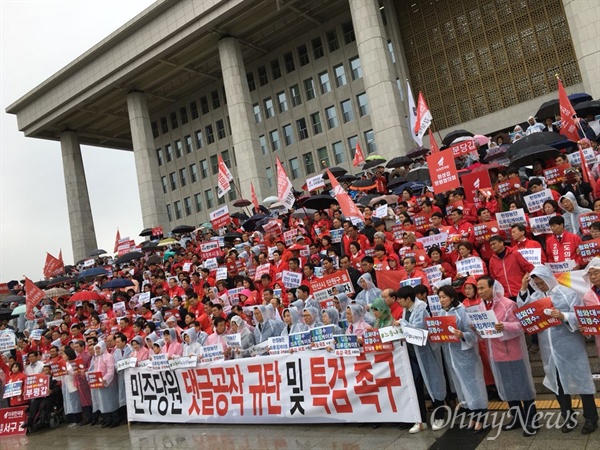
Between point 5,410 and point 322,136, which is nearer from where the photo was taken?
point 5,410

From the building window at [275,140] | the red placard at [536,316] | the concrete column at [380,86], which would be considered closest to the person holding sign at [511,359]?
the red placard at [536,316]

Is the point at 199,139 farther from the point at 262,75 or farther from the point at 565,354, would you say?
the point at 565,354

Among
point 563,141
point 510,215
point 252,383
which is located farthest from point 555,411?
point 563,141

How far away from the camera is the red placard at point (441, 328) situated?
5.59 m

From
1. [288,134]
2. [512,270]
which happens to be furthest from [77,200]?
[512,270]

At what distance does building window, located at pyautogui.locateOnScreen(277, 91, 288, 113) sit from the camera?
40.5m

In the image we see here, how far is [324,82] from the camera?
38.1 metres

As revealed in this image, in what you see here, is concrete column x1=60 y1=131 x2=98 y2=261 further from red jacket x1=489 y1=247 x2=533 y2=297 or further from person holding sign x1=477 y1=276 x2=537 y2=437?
person holding sign x1=477 y1=276 x2=537 y2=437

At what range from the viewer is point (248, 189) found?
3381 centimetres

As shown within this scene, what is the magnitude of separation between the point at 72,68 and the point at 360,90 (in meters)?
23.9

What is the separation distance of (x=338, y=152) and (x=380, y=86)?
32.3 ft

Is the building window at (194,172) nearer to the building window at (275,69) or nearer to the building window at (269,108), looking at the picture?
the building window at (269,108)

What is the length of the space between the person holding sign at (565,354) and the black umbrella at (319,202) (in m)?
8.87

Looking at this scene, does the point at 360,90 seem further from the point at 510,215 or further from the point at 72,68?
the point at 510,215
